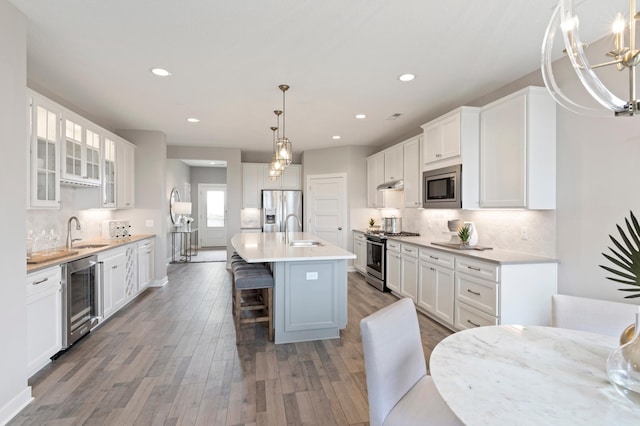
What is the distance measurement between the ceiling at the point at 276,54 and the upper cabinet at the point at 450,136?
0.95ft

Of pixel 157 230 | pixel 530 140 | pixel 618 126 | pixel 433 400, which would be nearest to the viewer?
pixel 433 400

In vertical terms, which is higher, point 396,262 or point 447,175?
point 447,175

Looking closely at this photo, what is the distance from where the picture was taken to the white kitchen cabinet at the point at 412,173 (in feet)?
15.1

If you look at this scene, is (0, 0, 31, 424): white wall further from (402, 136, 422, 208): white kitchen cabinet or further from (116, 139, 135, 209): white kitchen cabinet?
(402, 136, 422, 208): white kitchen cabinet

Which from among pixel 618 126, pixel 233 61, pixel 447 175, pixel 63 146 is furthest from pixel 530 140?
pixel 63 146

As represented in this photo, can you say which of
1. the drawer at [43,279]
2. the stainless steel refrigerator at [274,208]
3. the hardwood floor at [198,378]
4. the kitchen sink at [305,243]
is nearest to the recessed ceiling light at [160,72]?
the drawer at [43,279]

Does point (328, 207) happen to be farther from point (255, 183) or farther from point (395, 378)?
point (395, 378)

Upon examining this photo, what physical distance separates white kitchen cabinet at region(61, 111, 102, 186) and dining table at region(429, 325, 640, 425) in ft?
13.0

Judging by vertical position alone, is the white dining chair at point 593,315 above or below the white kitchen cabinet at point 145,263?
above

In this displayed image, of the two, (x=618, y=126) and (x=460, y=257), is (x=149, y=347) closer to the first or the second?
(x=460, y=257)

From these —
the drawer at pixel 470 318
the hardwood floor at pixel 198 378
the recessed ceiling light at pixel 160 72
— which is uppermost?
the recessed ceiling light at pixel 160 72

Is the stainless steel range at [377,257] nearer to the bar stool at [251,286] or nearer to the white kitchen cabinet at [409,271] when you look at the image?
the white kitchen cabinet at [409,271]

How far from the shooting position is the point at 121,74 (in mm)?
3117

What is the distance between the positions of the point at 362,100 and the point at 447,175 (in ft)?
4.49
